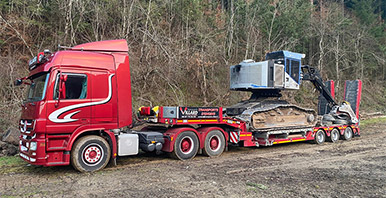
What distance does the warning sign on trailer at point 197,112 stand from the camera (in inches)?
353

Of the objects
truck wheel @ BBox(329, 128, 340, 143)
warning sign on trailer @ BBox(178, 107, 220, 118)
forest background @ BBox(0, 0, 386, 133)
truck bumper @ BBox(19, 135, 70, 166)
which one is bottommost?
truck wheel @ BBox(329, 128, 340, 143)

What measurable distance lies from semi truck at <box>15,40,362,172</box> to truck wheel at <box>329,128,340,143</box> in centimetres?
327

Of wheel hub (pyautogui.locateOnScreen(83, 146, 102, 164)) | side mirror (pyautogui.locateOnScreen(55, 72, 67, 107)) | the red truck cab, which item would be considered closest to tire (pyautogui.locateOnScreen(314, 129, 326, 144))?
the red truck cab

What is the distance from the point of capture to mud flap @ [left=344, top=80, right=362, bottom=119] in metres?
15.1

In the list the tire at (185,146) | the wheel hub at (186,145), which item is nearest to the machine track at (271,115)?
the tire at (185,146)

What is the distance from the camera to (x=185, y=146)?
9180 mm

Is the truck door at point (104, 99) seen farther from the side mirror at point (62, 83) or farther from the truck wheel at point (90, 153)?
the side mirror at point (62, 83)

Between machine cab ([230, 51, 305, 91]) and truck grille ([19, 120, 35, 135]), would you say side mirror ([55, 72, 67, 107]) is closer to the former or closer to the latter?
truck grille ([19, 120, 35, 135])

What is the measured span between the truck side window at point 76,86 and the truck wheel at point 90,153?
3.52 feet

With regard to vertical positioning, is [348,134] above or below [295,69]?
below

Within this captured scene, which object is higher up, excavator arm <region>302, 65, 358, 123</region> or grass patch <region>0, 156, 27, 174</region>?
excavator arm <region>302, 65, 358, 123</region>

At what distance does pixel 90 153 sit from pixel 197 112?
135 inches

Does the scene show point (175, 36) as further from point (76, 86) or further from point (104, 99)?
point (76, 86)

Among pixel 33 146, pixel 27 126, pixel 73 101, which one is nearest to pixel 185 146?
pixel 73 101
